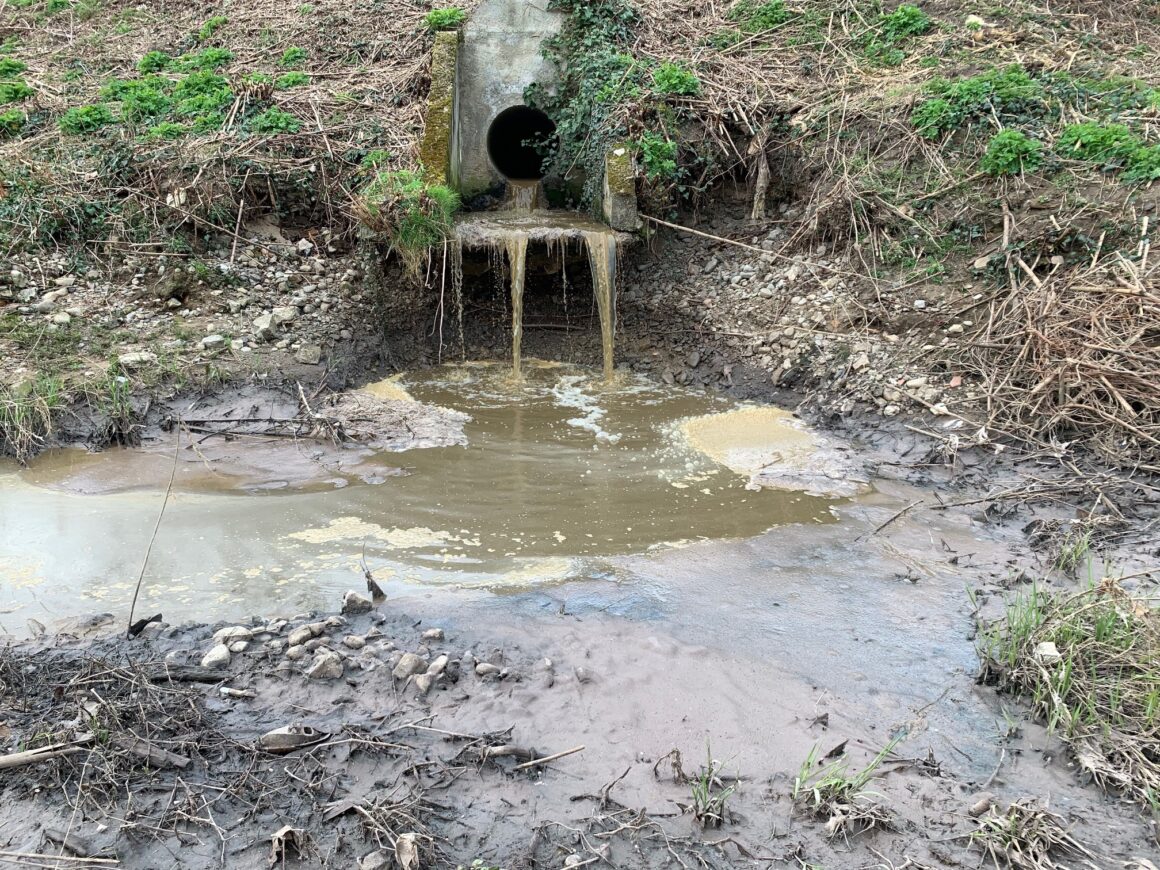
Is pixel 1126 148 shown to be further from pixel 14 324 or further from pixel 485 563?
pixel 14 324

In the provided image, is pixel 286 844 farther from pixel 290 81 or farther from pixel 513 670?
pixel 290 81

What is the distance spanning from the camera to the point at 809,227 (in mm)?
7922

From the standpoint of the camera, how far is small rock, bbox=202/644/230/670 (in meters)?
3.45

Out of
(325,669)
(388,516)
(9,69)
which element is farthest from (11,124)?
(325,669)

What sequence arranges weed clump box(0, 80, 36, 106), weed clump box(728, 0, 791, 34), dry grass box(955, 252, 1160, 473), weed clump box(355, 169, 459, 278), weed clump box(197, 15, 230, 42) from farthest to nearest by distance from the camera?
weed clump box(197, 15, 230, 42), weed clump box(728, 0, 791, 34), weed clump box(0, 80, 36, 106), weed clump box(355, 169, 459, 278), dry grass box(955, 252, 1160, 473)

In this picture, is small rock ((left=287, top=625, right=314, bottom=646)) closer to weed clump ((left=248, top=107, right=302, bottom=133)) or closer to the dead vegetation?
the dead vegetation

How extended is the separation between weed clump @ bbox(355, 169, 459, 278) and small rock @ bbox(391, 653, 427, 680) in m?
5.10

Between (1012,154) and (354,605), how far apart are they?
258 inches

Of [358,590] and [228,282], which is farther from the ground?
[228,282]

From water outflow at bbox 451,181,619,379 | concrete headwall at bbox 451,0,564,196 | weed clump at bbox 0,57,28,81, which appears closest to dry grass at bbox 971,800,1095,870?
water outflow at bbox 451,181,619,379

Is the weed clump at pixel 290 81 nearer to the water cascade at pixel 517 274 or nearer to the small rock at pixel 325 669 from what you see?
the water cascade at pixel 517 274

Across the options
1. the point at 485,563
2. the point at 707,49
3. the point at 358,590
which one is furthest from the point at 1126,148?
the point at 358,590

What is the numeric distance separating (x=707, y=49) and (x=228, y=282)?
594cm

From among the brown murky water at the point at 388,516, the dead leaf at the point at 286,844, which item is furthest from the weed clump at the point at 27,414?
the dead leaf at the point at 286,844
